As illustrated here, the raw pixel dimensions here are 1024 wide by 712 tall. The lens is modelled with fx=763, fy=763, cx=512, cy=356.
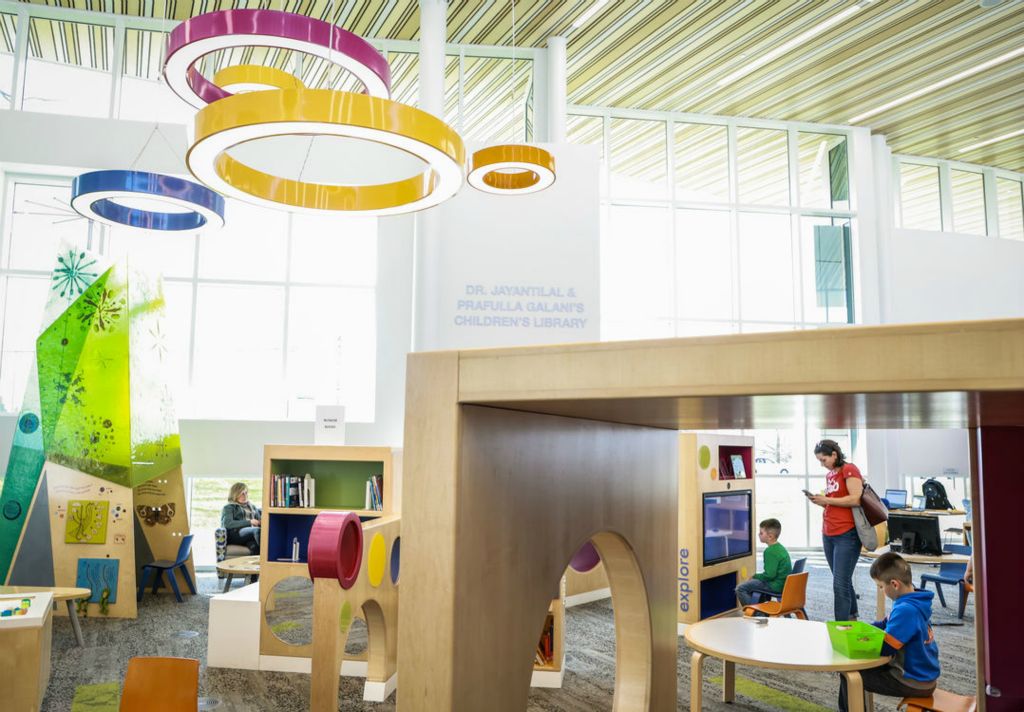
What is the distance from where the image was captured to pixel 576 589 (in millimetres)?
8953

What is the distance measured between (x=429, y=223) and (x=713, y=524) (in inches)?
192

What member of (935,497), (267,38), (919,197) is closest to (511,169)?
(267,38)

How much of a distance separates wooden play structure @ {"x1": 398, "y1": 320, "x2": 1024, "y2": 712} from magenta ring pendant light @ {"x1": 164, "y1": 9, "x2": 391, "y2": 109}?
4993 mm

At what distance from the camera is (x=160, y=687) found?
3.14m

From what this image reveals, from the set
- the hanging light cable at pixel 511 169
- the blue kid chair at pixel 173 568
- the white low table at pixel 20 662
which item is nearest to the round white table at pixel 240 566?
the blue kid chair at pixel 173 568

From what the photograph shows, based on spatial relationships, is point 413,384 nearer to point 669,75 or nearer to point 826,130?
point 669,75

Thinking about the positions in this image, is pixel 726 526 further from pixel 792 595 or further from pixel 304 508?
pixel 304 508

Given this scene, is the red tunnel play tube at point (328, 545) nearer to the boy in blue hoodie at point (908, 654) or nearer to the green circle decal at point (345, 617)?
the green circle decal at point (345, 617)

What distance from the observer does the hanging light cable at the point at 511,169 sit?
287 inches

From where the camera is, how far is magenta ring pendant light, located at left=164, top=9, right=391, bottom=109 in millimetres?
5129

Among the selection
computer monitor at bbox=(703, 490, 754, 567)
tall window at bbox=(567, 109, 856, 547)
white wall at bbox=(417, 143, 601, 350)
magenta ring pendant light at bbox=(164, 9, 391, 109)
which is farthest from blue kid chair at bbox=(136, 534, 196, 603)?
tall window at bbox=(567, 109, 856, 547)

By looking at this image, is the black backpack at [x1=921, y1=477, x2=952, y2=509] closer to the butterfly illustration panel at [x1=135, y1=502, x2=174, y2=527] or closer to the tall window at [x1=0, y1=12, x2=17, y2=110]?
the butterfly illustration panel at [x1=135, y1=502, x2=174, y2=527]

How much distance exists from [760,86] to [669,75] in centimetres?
163

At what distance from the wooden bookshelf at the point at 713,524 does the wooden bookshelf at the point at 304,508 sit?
2769 millimetres
